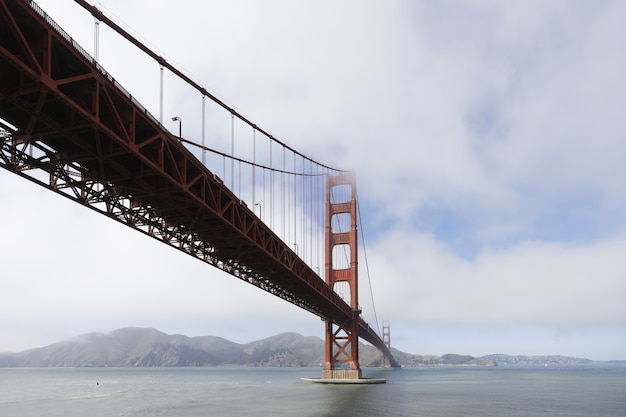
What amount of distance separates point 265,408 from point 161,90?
29524 mm

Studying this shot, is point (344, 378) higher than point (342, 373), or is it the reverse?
point (342, 373)

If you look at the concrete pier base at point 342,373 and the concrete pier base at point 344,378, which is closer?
the concrete pier base at point 344,378

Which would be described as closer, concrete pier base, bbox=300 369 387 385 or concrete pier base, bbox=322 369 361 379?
concrete pier base, bbox=300 369 387 385

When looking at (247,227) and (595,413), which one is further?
(595,413)

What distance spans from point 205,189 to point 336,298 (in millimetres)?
41752

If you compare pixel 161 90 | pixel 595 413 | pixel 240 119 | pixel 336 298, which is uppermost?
pixel 240 119

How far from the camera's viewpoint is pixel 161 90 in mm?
23109

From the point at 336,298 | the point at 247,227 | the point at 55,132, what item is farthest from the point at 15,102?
the point at 336,298

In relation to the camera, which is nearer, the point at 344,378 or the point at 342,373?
the point at 344,378

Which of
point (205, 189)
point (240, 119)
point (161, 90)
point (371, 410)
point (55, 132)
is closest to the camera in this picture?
point (55, 132)

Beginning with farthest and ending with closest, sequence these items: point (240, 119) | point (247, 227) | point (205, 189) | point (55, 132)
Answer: point (240, 119)
point (247, 227)
point (205, 189)
point (55, 132)

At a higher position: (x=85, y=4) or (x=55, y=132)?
(x=85, y=4)

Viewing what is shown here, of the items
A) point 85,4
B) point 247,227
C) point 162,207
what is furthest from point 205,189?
point 85,4

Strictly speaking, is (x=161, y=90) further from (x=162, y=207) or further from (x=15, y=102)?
(x=15, y=102)
